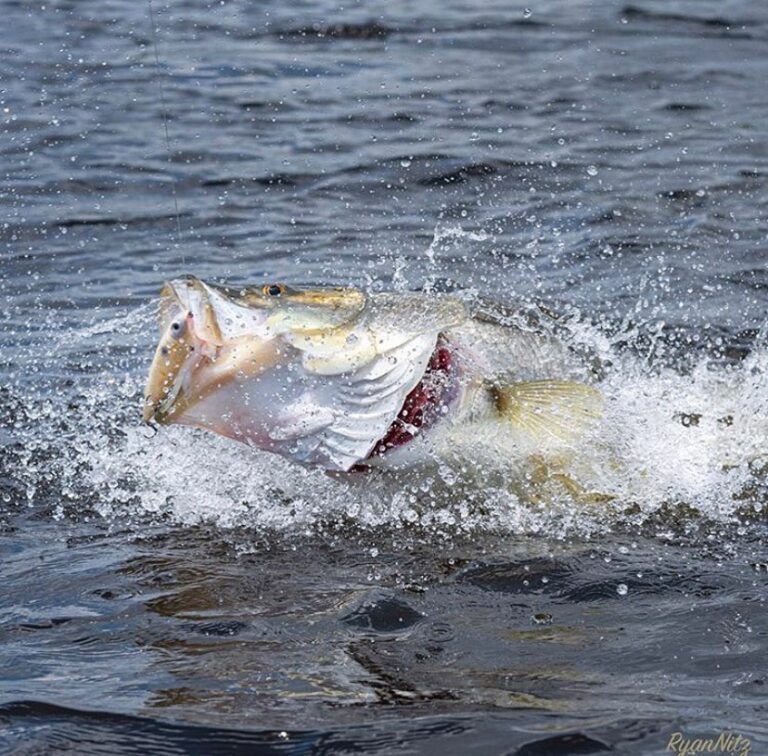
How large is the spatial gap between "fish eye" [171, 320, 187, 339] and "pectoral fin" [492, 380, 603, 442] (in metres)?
1.11

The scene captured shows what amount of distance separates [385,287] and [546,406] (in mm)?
3317

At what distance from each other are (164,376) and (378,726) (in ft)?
3.98

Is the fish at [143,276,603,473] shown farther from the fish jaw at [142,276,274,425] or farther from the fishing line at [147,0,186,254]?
the fishing line at [147,0,186,254]

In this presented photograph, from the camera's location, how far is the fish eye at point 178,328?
4688 millimetres

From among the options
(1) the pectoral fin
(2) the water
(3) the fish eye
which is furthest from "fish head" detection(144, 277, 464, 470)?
(2) the water

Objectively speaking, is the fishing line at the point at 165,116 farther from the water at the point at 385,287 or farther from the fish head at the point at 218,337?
the fish head at the point at 218,337

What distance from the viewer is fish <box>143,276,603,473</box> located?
4.78 metres

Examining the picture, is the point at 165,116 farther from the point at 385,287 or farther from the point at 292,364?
the point at 292,364

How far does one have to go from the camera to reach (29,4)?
1384 centimetres

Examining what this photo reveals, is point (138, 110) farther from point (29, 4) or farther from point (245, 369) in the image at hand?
point (245, 369)

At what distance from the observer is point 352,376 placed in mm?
5027

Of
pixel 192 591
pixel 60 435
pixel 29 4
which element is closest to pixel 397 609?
pixel 192 591
